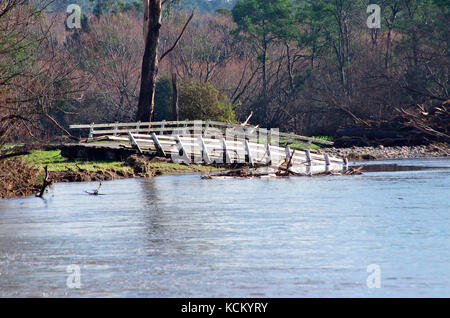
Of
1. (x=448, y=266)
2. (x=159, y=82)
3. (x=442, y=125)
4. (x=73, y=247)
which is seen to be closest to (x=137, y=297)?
(x=73, y=247)

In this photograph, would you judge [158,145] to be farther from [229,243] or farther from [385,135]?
[229,243]

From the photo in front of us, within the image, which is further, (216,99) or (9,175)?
(216,99)

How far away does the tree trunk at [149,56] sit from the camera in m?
39.5

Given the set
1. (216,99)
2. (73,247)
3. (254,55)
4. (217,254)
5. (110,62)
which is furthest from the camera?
(254,55)

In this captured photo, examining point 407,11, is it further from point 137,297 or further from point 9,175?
point 137,297

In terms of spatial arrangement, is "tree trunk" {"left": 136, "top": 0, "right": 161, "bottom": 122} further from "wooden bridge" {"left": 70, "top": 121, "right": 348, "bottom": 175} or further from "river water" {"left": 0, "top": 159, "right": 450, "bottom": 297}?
"river water" {"left": 0, "top": 159, "right": 450, "bottom": 297}

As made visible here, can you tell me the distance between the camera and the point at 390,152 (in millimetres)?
44688

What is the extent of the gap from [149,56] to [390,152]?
15.2 meters

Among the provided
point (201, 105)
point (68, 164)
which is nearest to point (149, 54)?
point (201, 105)

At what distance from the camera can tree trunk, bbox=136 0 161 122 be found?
3950 centimetres

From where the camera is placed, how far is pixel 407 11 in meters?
68.8

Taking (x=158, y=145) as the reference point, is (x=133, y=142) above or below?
above

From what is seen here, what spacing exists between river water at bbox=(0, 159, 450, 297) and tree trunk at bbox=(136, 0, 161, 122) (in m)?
14.7

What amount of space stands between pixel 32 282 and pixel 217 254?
11.6 feet
